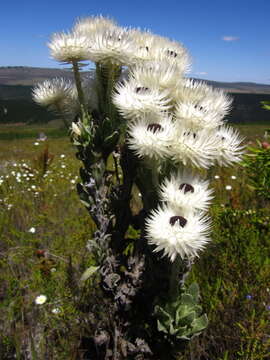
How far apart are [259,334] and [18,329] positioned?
1.64 meters

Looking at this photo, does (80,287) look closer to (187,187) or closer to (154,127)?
(187,187)

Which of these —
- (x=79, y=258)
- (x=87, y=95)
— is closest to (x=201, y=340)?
(x=79, y=258)

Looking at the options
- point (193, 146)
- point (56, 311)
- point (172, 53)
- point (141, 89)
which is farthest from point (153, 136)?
point (56, 311)

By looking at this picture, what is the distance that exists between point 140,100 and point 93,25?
721mm

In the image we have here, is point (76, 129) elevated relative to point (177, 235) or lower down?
elevated

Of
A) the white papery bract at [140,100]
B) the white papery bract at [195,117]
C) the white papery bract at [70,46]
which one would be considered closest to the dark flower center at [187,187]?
the white papery bract at [195,117]

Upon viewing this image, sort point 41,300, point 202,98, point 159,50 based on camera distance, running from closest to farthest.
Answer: point 202,98 → point 159,50 → point 41,300

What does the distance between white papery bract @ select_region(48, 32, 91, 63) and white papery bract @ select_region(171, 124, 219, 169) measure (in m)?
0.77

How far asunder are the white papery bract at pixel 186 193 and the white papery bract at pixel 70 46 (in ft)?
2.92

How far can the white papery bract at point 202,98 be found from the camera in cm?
175

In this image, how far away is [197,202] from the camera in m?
1.64

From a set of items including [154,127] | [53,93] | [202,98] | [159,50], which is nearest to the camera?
[154,127]

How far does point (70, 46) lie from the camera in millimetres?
1908

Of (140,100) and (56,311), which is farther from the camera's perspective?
(56,311)
